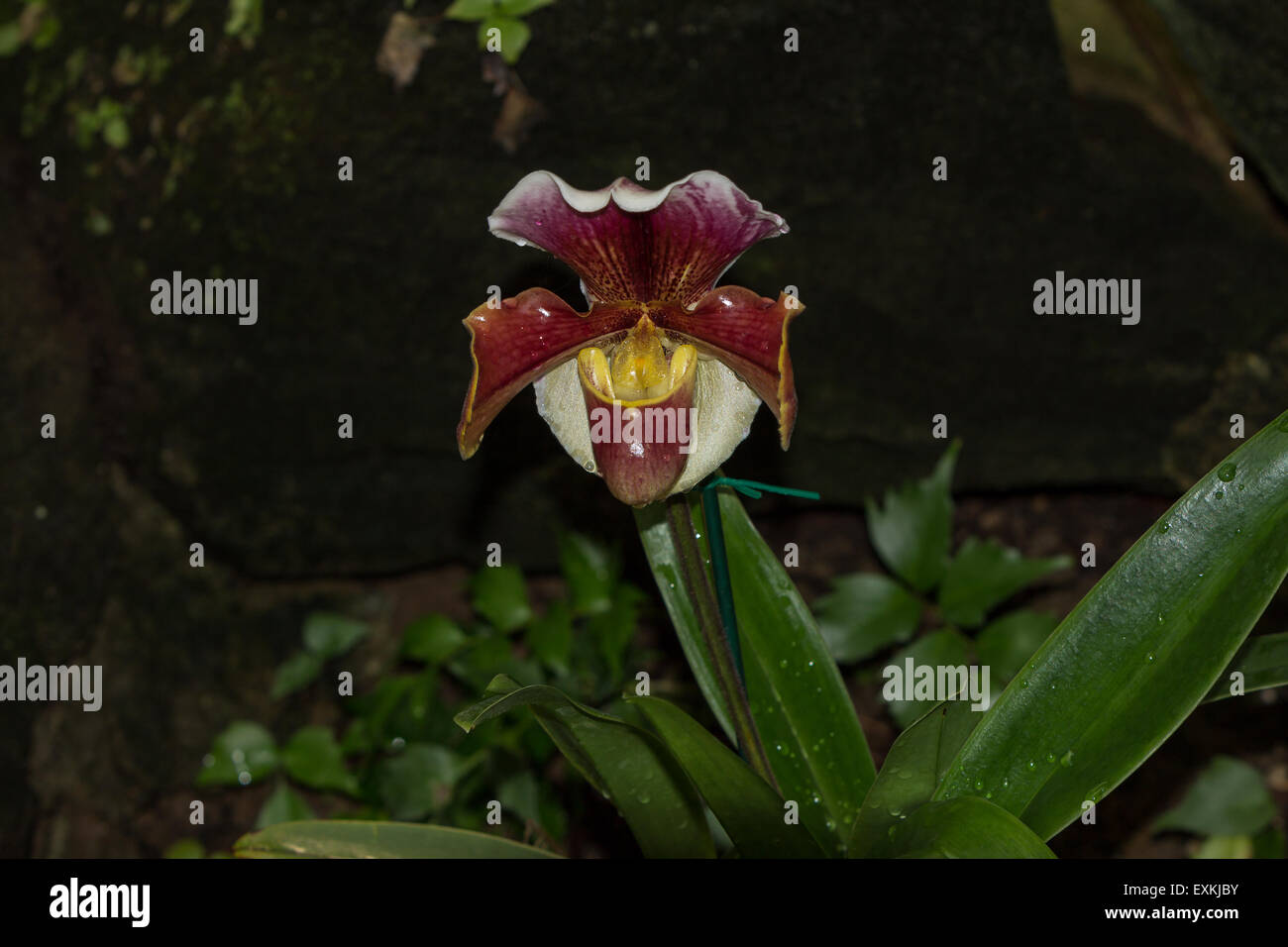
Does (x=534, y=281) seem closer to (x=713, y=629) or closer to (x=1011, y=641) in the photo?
(x=713, y=629)

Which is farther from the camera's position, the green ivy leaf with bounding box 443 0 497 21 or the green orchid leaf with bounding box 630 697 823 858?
the green ivy leaf with bounding box 443 0 497 21

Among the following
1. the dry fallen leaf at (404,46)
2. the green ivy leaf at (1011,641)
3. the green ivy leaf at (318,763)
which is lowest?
the green ivy leaf at (318,763)

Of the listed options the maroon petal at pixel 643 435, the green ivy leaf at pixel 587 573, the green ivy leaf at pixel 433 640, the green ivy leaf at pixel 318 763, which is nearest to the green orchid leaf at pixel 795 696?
the maroon petal at pixel 643 435

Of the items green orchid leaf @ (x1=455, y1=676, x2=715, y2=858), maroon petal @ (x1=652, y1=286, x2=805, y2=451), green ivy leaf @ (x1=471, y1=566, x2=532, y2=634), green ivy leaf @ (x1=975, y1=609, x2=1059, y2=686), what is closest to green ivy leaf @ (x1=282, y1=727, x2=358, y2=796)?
green ivy leaf @ (x1=471, y1=566, x2=532, y2=634)

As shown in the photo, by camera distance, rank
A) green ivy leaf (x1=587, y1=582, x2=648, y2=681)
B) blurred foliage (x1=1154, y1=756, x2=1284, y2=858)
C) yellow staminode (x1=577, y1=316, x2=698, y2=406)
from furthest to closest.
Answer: green ivy leaf (x1=587, y1=582, x2=648, y2=681) < blurred foliage (x1=1154, y1=756, x2=1284, y2=858) < yellow staminode (x1=577, y1=316, x2=698, y2=406)

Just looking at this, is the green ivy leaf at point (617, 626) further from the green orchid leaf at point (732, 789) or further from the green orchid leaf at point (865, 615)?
the green orchid leaf at point (732, 789)

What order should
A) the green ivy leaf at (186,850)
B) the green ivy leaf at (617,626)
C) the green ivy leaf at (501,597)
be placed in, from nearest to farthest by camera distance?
the green ivy leaf at (617,626) < the green ivy leaf at (501,597) < the green ivy leaf at (186,850)

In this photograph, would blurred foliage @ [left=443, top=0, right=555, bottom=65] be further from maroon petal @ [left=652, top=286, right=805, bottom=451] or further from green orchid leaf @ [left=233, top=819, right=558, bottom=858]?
green orchid leaf @ [left=233, top=819, right=558, bottom=858]
